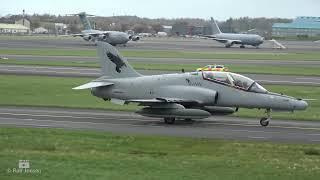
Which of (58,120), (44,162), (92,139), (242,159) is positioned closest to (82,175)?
(44,162)

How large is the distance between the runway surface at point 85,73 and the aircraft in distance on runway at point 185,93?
2099 cm

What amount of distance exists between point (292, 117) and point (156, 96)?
704 cm

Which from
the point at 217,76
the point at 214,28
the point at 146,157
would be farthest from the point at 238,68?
the point at 214,28

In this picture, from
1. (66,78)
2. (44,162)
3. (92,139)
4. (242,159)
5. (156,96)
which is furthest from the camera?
(66,78)

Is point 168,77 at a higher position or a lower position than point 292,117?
higher

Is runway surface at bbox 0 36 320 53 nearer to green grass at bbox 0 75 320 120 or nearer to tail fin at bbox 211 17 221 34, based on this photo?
tail fin at bbox 211 17 221 34

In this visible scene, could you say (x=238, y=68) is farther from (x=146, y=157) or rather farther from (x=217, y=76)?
(x=146, y=157)

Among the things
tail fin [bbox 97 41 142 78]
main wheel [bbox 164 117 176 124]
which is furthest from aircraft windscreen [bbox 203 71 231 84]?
tail fin [bbox 97 41 142 78]

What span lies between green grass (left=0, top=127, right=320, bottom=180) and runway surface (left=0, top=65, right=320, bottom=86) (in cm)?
2849

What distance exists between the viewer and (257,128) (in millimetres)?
26219

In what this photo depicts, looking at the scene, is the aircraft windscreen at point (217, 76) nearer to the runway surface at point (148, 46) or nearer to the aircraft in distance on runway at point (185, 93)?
the aircraft in distance on runway at point (185, 93)

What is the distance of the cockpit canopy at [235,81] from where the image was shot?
2762cm

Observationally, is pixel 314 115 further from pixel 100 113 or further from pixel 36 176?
pixel 36 176

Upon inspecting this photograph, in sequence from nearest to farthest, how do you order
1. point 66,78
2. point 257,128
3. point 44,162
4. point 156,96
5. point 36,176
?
point 36,176, point 44,162, point 257,128, point 156,96, point 66,78
